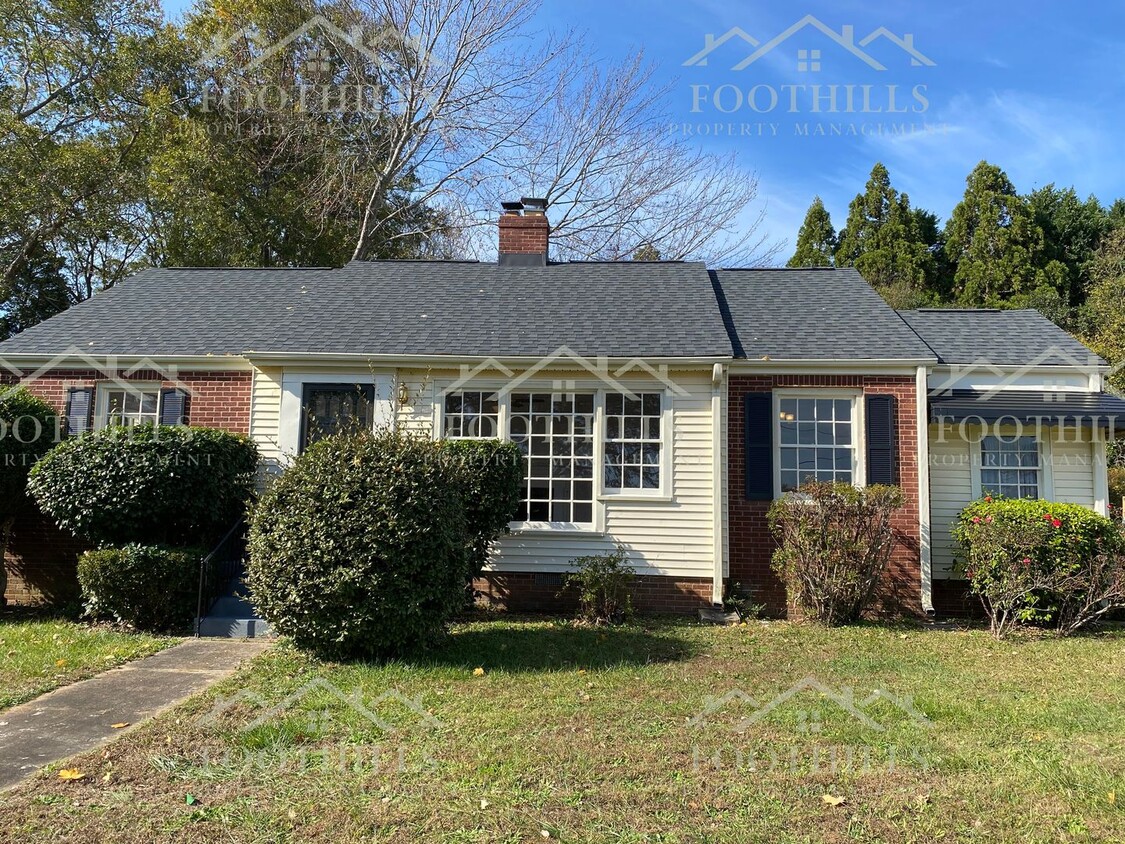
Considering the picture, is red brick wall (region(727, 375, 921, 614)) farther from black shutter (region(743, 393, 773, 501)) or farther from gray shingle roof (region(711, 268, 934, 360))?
gray shingle roof (region(711, 268, 934, 360))

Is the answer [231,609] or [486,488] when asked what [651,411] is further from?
[231,609]

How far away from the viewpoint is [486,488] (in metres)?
8.27

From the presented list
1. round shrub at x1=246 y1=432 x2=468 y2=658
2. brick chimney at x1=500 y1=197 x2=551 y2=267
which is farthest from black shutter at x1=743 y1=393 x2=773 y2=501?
brick chimney at x1=500 y1=197 x2=551 y2=267

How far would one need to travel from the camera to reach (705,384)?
9289 mm

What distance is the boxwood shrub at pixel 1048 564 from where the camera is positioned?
7898mm

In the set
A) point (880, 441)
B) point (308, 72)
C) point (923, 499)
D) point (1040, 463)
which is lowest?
point (923, 499)

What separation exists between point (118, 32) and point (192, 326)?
14.9 meters

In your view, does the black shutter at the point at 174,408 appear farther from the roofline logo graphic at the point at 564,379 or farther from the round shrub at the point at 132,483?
the roofline logo graphic at the point at 564,379

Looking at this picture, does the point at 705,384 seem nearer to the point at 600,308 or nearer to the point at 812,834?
the point at 600,308

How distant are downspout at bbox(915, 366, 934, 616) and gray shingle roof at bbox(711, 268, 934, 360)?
1.59ft

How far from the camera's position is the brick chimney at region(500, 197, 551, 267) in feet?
42.8

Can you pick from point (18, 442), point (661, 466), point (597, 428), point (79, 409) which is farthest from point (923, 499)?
point (79, 409)

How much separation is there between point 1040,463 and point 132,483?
10.9 meters

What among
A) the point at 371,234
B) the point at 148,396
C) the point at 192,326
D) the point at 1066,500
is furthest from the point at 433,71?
the point at 1066,500
